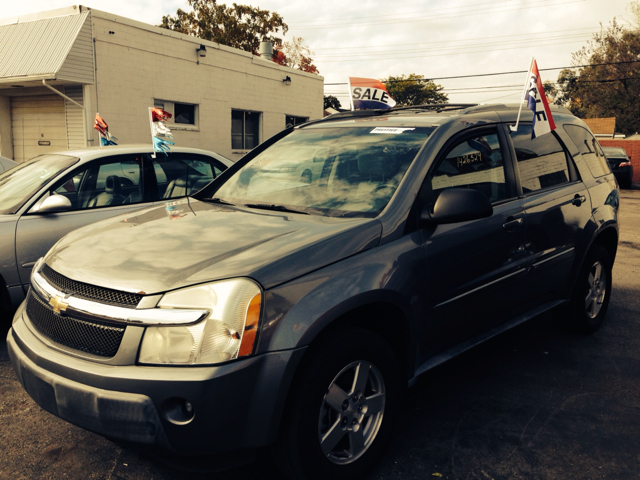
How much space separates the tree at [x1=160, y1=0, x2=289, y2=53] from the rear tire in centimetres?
3207

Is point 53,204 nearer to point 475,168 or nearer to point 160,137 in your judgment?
point 160,137

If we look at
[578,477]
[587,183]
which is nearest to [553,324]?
[587,183]

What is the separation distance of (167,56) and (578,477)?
15393 millimetres

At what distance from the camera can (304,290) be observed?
232cm

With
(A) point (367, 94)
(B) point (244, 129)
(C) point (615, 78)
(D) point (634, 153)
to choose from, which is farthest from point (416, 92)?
(A) point (367, 94)

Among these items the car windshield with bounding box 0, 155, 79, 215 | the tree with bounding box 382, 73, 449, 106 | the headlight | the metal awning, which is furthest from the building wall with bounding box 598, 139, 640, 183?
the tree with bounding box 382, 73, 449, 106

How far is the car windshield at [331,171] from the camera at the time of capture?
3059mm

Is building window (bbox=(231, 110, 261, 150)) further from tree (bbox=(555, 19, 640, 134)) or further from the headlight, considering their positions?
tree (bbox=(555, 19, 640, 134))

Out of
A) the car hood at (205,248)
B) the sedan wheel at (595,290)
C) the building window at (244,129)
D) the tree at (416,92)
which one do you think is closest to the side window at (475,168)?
the car hood at (205,248)

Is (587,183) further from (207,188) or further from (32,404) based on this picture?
(32,404)

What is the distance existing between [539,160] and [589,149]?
1032mm

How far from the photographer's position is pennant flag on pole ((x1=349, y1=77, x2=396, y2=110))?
5734mm

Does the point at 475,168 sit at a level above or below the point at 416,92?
below

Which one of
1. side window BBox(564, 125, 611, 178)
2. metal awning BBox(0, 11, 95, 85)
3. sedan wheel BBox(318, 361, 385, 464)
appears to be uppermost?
metal awning BBox(0, 11, 95, 85)
